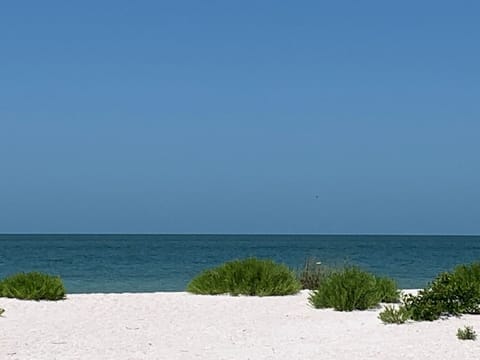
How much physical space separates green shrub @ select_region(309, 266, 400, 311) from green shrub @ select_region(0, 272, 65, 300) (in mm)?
4416

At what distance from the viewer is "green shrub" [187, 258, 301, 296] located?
15133 mm

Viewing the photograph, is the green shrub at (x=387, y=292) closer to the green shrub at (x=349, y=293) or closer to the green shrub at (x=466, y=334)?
the green shrub at (x=349, y=293)

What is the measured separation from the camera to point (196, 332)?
11.0 metres

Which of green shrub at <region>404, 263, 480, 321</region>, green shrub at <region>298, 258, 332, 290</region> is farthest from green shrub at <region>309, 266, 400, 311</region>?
green shrub at <region>298, 258, 332, 290</region>

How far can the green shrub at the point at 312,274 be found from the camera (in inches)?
658

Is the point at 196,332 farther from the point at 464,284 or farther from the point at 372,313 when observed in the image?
the point at 464,284

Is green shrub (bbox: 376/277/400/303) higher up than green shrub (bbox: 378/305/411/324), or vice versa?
green shrub (bbox: 376/277/400/303)

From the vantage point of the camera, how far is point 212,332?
1102cm

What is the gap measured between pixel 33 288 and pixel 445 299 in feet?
22.4

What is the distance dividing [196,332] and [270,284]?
432 centimetres

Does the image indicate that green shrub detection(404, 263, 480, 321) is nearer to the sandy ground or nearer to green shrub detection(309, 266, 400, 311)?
the sandy ground

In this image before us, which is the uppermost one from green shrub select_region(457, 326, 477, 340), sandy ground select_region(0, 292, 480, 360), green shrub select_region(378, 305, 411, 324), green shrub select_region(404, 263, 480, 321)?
green shrub select_region(404, 263, 480, 321)

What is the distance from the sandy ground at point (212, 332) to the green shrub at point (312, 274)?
2.45 meters

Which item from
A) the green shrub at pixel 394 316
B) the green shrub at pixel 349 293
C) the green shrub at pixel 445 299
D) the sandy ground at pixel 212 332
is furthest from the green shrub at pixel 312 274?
the green shrub at pixel 394 316
